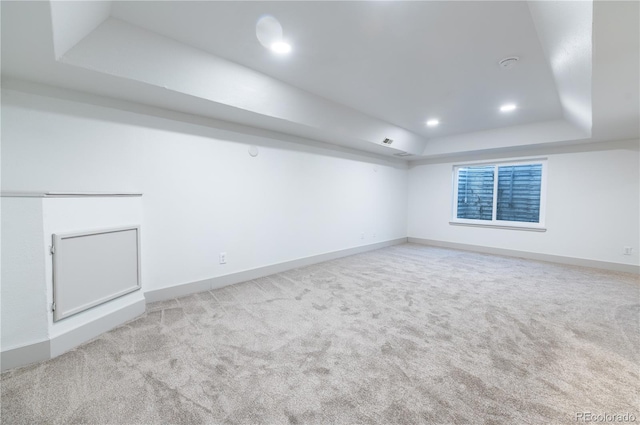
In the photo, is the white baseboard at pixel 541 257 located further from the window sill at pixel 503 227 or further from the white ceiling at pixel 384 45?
the white ceiling at pixel 384 45

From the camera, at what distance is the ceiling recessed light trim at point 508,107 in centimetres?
376

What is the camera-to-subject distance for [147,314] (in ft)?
8.52

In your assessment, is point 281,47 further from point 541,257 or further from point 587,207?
point 541,257

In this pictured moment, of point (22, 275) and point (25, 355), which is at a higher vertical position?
point (22, 275)

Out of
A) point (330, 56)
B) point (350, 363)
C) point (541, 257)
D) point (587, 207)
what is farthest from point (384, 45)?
point (541, 257)

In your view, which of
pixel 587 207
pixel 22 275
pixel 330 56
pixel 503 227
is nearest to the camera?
pixel 22 275

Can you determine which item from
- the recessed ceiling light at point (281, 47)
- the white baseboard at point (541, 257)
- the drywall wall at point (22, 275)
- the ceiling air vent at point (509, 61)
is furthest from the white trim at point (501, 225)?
the drywall wall at point (22, 275)

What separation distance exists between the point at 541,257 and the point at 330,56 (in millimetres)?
5373

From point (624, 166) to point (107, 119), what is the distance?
7.20 m

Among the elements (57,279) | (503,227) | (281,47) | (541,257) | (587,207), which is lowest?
(541,257)

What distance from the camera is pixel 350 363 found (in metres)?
1.87

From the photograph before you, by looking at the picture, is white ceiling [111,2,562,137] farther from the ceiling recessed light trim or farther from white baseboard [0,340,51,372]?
white baseboard [0,340,51,372]

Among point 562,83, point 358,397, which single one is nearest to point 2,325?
point 358,397

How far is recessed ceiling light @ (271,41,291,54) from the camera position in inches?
91.8
